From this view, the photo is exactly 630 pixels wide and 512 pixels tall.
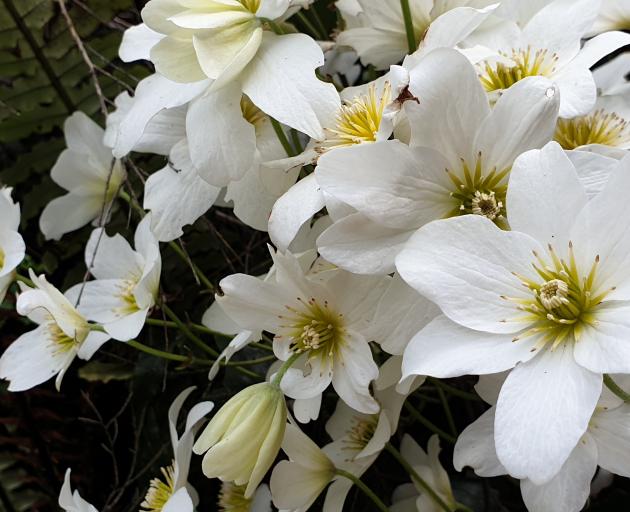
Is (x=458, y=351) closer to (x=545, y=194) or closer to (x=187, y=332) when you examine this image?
(x=545, y=194)

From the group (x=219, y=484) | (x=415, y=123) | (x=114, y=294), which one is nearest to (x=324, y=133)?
(x=415, y=123)

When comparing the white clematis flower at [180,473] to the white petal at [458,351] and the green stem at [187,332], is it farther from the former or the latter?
the white petal at [458,351]

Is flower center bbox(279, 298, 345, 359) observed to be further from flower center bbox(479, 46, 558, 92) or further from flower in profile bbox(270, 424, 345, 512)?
flower center bbox(479, 46, 558, 92)

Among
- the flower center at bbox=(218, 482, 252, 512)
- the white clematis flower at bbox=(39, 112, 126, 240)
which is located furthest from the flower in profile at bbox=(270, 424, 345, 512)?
the white clematis flower at bbox=(39, 112, 126, 240)

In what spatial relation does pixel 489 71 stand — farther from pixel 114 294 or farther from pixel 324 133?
pixel 114 294

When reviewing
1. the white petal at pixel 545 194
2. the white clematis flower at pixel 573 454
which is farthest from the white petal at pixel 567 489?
the white petal at pixel 545 194

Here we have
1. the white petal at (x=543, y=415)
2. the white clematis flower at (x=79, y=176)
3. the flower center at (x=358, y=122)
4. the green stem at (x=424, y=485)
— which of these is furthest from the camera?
the white clematis flower at (x=79, y=176)
